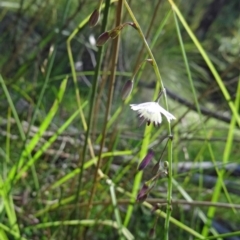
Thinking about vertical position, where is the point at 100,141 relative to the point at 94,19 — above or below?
below

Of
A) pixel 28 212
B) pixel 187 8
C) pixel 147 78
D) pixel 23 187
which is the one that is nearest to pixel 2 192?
pixel 28 212

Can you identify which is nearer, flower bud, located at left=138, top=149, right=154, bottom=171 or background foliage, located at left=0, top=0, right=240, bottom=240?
flower bud, located at left=138, top=149, right=154, bottom=171

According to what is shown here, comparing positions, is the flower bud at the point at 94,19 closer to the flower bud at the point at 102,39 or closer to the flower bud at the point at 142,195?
the flower bud at the point at 102,39

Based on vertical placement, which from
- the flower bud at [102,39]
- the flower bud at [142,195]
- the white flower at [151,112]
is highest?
the flower bud at [102,39]

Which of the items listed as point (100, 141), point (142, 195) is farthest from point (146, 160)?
point (100, 141)

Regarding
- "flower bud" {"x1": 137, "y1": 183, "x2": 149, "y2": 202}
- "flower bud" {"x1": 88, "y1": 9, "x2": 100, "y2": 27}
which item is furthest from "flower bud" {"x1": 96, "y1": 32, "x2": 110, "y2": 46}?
"flower bud" {"x1": 137, "y1": 183, "x2": 149, "y2": 202}

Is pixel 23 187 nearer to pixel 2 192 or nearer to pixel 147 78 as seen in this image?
pixel 2 192

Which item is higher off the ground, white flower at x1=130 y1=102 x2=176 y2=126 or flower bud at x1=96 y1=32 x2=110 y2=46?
flower bud at x1=96 y1=32 x2=110 y2=46

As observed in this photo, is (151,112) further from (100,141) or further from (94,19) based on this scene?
(100,141)

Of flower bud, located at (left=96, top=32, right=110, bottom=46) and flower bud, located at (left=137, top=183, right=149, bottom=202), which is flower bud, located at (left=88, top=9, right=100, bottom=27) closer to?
flower bud, located at (left=96, top=32, right=110, bottom=46)

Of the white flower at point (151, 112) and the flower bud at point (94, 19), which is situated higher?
the flower bud at point (94, 19)

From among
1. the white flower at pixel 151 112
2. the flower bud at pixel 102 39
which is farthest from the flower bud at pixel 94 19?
the white flower at pixel 151 112
